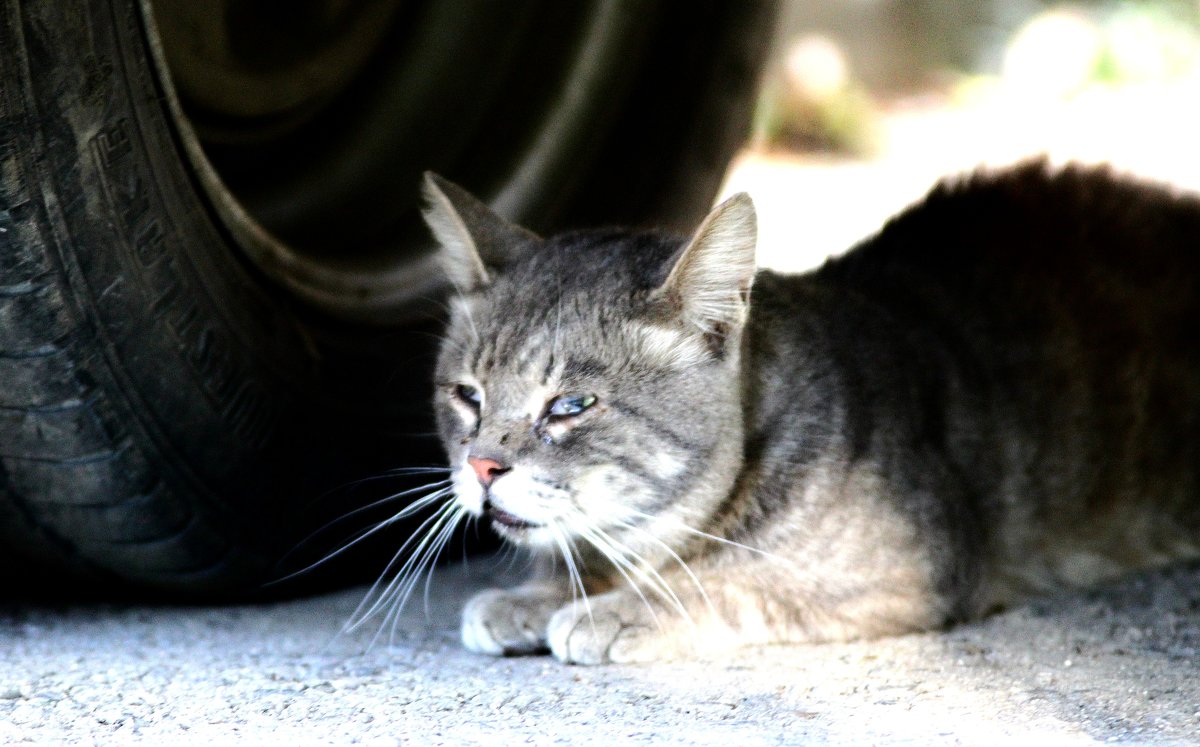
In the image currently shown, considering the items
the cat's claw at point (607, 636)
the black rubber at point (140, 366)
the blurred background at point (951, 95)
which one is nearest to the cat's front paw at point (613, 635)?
the cat's claw at point (607, 636)

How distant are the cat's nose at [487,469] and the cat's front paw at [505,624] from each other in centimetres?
28

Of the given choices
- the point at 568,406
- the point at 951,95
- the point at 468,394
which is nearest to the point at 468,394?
the point at 468,394

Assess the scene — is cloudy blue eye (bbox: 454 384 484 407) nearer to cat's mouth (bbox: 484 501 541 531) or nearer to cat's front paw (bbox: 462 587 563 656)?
cat's mouth (bbox: 484 501 541 531)

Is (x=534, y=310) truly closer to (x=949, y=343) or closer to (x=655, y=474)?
(x=655, y=474)

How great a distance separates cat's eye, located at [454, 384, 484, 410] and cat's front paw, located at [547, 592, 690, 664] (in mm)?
367

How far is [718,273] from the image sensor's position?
206 cm

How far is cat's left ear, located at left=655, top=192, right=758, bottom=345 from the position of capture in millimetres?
2002

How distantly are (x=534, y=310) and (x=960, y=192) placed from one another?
1193 millimetres

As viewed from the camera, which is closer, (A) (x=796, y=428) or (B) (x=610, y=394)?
(B) (x=610, y=394)

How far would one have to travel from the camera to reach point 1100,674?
1.95m

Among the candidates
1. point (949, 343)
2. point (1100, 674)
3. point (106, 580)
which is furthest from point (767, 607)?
point (106, 580)

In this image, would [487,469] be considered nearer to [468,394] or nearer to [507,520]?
[507,520]

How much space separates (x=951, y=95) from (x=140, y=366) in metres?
7.20

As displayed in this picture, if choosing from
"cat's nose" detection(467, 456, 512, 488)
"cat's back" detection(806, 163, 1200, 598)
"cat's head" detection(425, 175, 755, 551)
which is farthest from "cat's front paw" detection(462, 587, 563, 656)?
"cat's back" detection(806, 163, 1200, 598)
